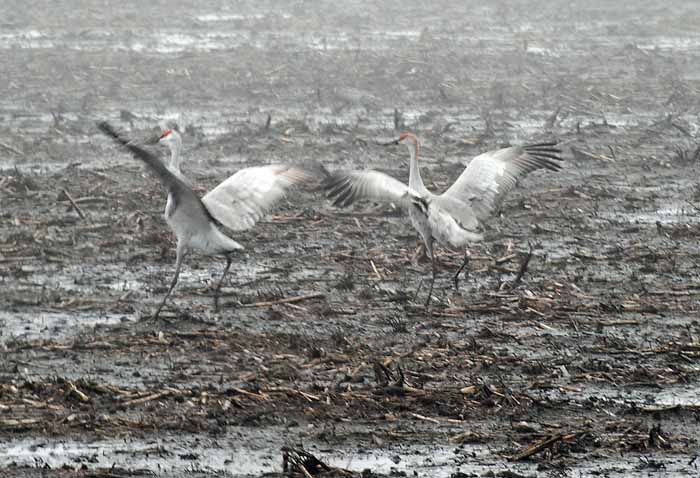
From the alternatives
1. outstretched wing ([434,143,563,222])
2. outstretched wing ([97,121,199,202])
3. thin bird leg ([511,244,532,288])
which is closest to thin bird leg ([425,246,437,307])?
outstretched wing ([434,143,563,222])

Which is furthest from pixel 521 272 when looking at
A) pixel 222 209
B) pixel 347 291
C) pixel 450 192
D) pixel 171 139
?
pixel 171 139

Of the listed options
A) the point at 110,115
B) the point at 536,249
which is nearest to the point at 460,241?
the point at 536,249

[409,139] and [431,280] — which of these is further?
[409,139]

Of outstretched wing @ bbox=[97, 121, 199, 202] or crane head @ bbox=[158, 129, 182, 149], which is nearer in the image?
outstretched wing @ bbox=[97, 121, 199, 202]

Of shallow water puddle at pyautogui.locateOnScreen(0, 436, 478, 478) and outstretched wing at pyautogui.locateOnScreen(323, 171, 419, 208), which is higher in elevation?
outstretched wing at pyautogui.locateOnScreen(323, 171, 419, 208)

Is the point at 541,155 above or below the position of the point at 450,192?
above

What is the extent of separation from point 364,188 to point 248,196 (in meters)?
0.80

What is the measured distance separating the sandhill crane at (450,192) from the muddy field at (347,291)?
397 millimetres

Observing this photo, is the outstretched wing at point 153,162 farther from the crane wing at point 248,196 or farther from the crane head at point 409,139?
the crane head at point 409,139

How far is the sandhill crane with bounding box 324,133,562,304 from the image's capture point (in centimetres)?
934

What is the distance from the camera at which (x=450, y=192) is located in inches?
396

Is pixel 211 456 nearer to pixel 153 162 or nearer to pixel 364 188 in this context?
pixel 153 162

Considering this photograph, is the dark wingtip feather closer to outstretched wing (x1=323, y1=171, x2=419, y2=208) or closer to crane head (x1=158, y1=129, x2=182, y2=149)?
outstretched wing (x1=323, y1=171, x2=419, y2=208)

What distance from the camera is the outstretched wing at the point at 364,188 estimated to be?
9.27 m
